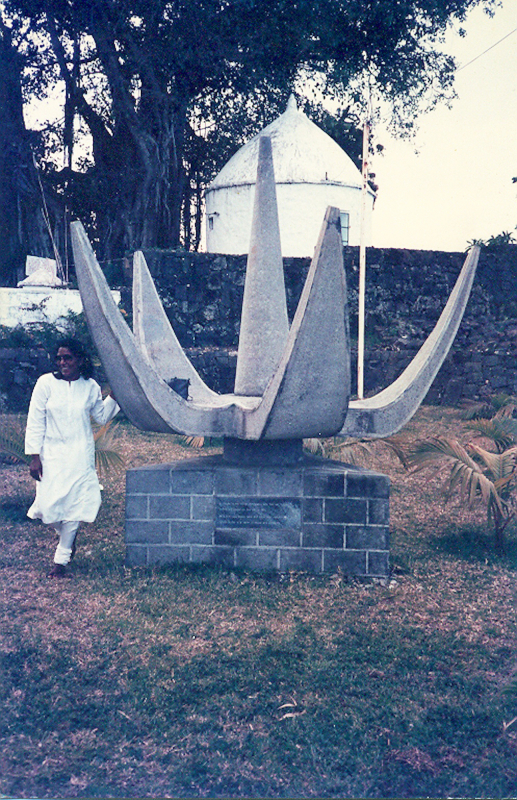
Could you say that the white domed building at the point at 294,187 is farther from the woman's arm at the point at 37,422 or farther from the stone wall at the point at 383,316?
the woman's arm at the point at 37,422

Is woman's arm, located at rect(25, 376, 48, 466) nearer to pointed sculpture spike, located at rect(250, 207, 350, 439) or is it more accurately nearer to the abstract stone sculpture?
the abstract stone sculpture

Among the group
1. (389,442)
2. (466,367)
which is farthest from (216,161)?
(389,442)

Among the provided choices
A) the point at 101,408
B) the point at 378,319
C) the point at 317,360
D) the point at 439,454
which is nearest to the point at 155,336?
the point at 101,408

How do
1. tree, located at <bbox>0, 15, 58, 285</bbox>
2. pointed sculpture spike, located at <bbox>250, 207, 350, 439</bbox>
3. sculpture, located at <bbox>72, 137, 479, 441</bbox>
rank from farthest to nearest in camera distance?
tree, located at <bbox>0, 15, 58, 285</bbox>, sculpture, located at <bbox>72, 137, 479, 441</bbox>, pointed sculpture spike, located at <bbox>250, 207, 350, 439</bbox>

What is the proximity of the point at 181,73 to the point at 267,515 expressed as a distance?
12.6 m

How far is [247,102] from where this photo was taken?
16891mm

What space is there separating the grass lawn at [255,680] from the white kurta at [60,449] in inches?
18.4

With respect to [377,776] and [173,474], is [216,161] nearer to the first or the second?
[173,474]

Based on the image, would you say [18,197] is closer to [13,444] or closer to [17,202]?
[17,202]

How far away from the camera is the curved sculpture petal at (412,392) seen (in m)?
4.43

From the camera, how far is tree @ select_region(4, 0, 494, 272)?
1252 cm

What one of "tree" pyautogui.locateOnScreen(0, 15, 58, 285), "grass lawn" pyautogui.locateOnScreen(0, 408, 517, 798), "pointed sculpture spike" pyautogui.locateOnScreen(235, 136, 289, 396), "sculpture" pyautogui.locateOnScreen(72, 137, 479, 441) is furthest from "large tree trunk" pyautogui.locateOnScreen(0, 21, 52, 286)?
"grass lawn" pyautogui.locateOnScreen(0, 408, 517, 798)

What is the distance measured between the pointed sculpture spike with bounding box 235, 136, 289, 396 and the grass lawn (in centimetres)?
138

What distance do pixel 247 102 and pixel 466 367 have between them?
27.4ft
